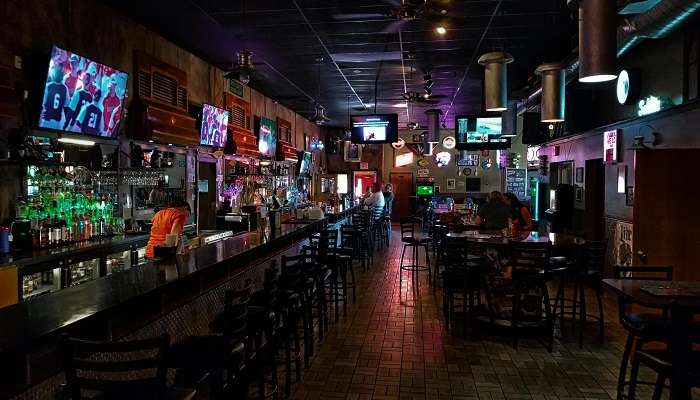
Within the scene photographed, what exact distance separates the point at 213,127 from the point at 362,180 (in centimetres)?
1295

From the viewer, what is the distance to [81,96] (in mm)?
5082

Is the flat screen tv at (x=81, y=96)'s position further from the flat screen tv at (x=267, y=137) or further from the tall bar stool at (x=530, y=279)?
the flat screen tv at (x=267, y=137)

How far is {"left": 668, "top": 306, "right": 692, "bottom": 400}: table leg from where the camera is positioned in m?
2.71

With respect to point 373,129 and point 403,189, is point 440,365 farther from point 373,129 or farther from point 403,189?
point 403,189

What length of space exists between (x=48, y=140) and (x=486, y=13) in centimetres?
478

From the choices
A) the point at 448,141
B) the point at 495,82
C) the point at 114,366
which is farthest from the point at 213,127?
the point at 448,141

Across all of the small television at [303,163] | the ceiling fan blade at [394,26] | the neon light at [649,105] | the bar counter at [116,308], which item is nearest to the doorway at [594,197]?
the neon light at [649,105]

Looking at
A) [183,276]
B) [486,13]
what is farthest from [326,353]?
[486,13]

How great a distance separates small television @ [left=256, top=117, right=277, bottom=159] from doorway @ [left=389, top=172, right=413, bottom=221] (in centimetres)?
903

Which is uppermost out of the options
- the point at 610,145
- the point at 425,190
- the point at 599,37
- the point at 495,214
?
the point at 599,37

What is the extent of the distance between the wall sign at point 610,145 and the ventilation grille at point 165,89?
6.32 m

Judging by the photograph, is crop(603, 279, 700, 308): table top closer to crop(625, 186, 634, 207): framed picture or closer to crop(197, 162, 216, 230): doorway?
crop(625, 186, 634, 207): framed picture

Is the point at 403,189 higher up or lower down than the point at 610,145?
lower down

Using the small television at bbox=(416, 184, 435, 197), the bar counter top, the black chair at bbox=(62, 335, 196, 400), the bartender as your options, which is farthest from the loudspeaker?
the black chair at bbox=(62, 335, 196, 400)
